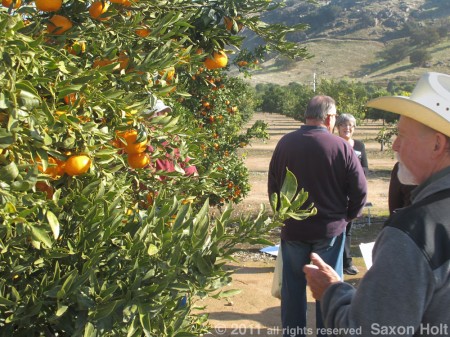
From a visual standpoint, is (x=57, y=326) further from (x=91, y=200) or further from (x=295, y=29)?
(x=295, y=29)

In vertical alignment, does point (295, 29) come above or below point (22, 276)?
above

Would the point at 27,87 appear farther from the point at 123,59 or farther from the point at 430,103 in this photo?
the point at 430,103

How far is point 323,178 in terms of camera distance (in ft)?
10.8

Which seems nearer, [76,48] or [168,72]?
[76,48]

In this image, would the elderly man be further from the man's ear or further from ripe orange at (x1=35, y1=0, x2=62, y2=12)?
ripe orange at (x1=35, y1=0, x2=62, y2=12)

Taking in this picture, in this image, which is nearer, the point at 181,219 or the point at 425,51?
the point at 181,219

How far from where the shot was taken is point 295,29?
5.81 ft

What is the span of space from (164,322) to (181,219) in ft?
0.96

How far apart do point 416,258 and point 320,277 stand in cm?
46

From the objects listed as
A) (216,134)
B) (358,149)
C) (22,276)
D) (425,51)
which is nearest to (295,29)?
(22,276)

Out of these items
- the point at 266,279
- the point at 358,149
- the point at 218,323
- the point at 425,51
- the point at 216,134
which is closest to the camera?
the point at 218,323

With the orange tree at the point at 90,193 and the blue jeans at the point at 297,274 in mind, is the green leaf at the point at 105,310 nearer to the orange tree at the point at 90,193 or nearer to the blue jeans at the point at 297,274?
the orange tree at the point at 90,193

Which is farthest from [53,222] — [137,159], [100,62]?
[100,62]

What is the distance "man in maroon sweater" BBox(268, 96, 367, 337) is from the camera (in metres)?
3.29
